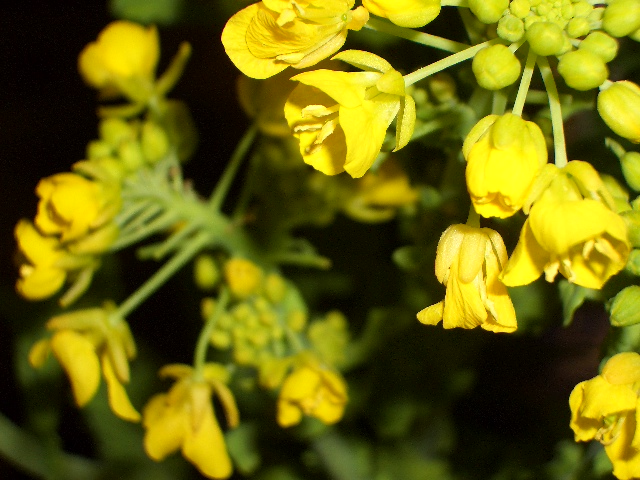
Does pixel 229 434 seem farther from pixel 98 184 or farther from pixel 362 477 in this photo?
pixel 98 184

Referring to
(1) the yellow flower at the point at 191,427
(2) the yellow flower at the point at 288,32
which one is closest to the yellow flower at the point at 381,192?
(1) the yellow flower at the point at 191,427

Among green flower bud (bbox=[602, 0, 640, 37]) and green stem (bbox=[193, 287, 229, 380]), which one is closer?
green flower bud (bbox=[602, 0, 640, 37])

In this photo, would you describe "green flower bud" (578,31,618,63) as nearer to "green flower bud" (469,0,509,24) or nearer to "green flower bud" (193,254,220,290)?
"green flower bud" (469,0,509,24)

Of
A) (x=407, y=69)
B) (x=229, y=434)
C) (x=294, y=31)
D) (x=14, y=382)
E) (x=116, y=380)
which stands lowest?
(x=14, y=382)

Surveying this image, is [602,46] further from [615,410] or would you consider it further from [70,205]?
[70,205]

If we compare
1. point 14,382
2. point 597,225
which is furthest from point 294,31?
point 14,382

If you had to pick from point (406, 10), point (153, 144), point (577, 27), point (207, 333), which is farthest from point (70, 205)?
point (577, 27)

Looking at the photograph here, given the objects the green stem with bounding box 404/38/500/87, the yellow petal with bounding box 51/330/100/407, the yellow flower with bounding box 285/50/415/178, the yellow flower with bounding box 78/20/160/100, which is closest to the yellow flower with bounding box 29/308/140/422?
the yellow petal with bounding box 51/330/100/407
